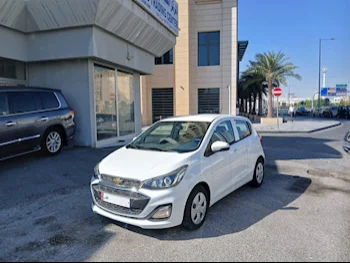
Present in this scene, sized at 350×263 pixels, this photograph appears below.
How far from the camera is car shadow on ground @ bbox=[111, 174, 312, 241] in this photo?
3.52 meters

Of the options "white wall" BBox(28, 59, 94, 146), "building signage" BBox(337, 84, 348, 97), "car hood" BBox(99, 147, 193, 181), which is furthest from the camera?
"building signage" BBox(337, 84, 348, 97)

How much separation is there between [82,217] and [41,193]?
1.55 metres

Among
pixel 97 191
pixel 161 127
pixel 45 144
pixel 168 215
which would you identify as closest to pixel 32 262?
pixel 97 191

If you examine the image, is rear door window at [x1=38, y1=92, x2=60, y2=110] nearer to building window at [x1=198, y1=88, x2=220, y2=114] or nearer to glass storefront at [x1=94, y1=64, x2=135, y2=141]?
glass storefront at [x1=94, y1=64, x2=135, y2=141]

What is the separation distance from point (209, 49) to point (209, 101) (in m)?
4.55

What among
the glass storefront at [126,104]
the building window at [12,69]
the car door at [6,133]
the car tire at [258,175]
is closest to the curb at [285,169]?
the car tire at [258,175]

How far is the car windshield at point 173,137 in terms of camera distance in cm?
411

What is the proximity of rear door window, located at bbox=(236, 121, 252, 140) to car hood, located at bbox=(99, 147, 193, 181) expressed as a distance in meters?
1.74

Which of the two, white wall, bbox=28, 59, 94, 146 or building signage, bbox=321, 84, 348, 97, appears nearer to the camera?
white wall, bbox=28, 59, 94, 146

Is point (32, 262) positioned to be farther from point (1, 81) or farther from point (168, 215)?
point (1, 81)

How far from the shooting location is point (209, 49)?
76.6ft

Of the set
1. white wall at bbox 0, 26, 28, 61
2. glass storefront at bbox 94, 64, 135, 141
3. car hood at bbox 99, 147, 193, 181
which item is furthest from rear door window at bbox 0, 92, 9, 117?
car hood at bbox 99, 147, 193, 181

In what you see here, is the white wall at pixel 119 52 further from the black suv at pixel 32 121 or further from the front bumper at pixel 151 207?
the front bumper at pixel 151 207

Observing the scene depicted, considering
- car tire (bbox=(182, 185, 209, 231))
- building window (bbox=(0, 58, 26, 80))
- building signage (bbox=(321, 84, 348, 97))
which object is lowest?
car tire (bbox=(182, 185, 209, 231))
